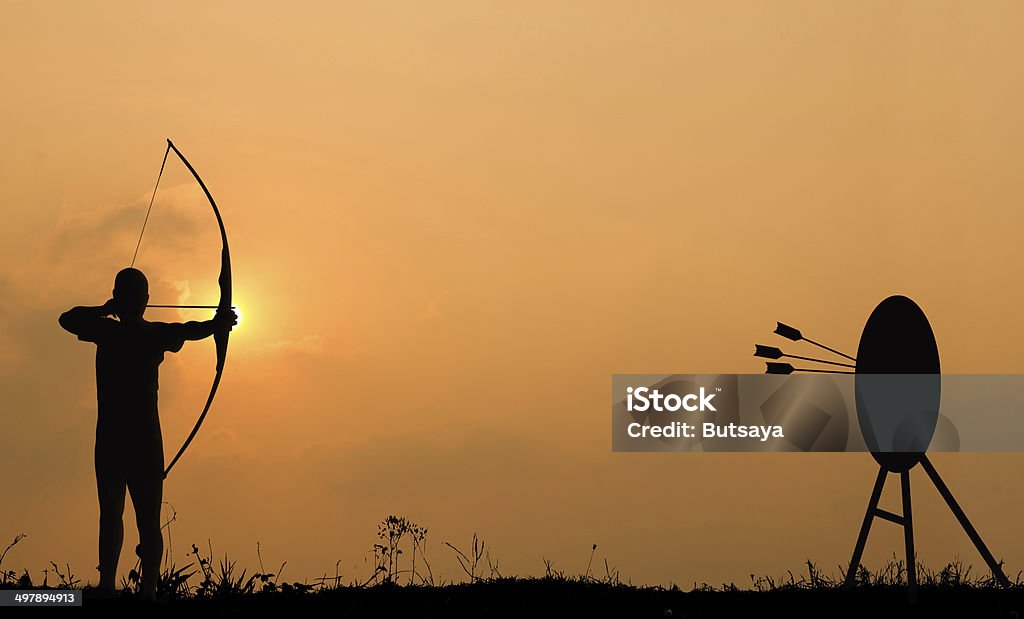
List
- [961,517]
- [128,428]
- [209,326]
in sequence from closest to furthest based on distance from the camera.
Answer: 1. [128,428]
2. [209,326]
3. [961,517]

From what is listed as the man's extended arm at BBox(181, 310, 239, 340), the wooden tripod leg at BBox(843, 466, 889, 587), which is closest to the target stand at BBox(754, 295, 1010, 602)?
the wooden tripod leg at BBox(843, 466, 889, 587)

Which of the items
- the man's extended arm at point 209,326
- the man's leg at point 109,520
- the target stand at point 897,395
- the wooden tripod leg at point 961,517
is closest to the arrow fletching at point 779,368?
the target stand at point 897,395

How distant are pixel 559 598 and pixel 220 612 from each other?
2.54 m

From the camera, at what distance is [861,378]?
1043cm

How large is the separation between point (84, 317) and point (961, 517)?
274 inches

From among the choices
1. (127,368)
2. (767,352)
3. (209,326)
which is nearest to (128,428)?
(127,368)

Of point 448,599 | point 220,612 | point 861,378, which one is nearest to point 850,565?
point 861,378

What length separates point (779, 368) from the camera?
10.6 m

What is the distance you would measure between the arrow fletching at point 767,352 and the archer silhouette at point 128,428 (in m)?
4.75

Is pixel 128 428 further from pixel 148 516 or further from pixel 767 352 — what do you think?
pixel 767 352

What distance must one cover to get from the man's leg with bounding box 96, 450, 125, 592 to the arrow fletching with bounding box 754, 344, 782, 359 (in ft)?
16.9

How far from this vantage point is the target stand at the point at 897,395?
10.2m

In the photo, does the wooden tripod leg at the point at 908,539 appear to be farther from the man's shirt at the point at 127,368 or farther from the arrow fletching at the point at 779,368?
the man's shirt at the point at 127,368

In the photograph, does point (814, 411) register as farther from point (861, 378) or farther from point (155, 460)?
point (155, 460)
